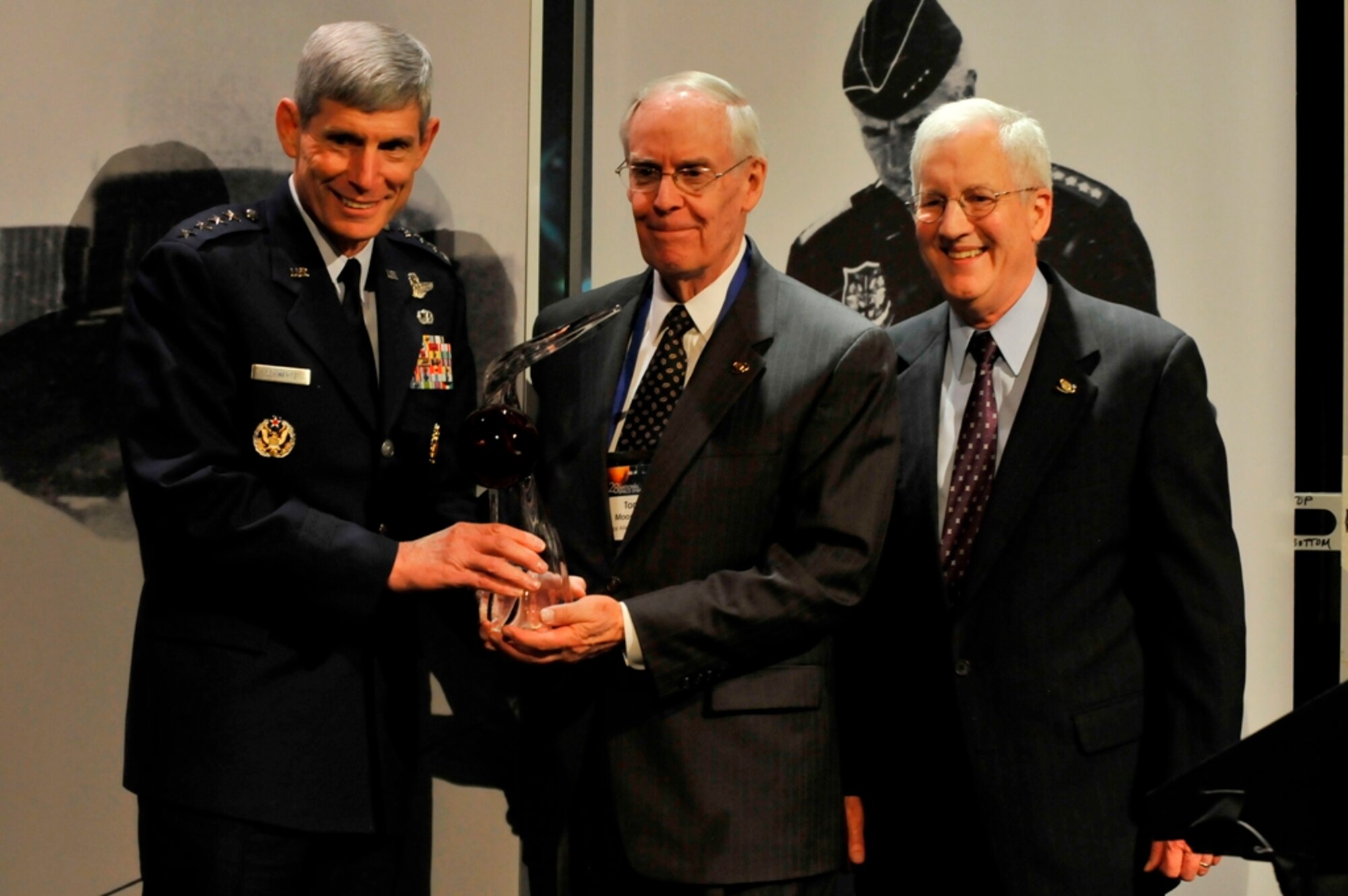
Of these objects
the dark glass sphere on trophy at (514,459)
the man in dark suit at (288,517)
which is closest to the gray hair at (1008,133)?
the dark glass sphere on trophy at (514,459)

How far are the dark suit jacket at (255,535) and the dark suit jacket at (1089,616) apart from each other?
1.01 meters

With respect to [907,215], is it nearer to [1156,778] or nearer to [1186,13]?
[1186,13]

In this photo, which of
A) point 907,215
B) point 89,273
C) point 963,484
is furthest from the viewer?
point 907,215

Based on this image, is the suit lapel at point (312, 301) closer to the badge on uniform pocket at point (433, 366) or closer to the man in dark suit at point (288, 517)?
the man in dark suit at point (288, 517)

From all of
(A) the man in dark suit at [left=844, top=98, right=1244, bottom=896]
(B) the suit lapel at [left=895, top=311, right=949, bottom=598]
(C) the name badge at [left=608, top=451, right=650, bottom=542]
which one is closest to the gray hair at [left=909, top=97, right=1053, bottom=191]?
(A) the man in dark suit at [left=844, top=98, right=1244, bottom=896]

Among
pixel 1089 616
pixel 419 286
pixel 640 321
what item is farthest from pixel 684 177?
pixel 1089 616

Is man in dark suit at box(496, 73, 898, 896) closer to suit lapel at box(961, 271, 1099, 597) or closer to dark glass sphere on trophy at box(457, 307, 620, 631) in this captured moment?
dark glass sphere on trophy at box(457, 307, 620, 631)

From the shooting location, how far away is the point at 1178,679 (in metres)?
2.13

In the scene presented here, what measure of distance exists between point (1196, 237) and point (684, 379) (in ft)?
4.66

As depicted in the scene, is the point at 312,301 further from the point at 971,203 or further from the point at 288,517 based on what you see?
the point at 971,203

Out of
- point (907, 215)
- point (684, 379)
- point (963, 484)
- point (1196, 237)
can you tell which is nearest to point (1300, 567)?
point (1196, 237)

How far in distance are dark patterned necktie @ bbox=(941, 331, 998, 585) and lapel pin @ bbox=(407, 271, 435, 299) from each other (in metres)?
1.04

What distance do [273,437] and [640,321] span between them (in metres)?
0.70

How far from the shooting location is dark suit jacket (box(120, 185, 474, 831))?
1963mm
